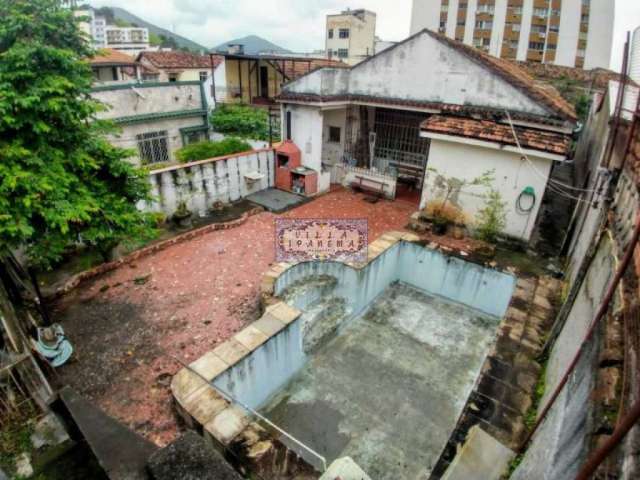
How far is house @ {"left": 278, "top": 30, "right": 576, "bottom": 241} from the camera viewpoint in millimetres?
9758

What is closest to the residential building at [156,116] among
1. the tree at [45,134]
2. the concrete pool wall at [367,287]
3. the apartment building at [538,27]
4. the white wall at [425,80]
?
the white wall at [425,80]

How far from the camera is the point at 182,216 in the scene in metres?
11.4

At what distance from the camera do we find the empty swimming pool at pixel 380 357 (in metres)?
6.12

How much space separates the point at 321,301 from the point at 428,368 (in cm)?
288

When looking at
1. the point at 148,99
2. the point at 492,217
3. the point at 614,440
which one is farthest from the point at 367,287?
the point at 148,99

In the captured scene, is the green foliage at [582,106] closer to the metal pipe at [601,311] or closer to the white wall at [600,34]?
the metal pipe at [601,311]

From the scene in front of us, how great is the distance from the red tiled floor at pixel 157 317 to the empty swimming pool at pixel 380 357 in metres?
1.01

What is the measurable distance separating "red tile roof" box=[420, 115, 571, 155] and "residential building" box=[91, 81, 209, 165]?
37.3 feet

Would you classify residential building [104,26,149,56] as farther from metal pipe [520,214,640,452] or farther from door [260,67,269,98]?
metal pipe [520,214,640,452]

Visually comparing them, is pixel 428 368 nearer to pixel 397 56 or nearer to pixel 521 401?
pixel 521 401

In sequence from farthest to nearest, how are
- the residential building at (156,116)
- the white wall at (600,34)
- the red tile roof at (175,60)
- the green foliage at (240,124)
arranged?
the white wall at (600,34), the red tile roof at (175,60), the green foliage at (240,124), the residential building at (156,116)

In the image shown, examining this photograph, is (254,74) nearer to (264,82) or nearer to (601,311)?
(264,82)

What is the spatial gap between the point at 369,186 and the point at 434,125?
12.8 feet

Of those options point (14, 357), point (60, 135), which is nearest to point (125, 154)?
point (60, 135)
